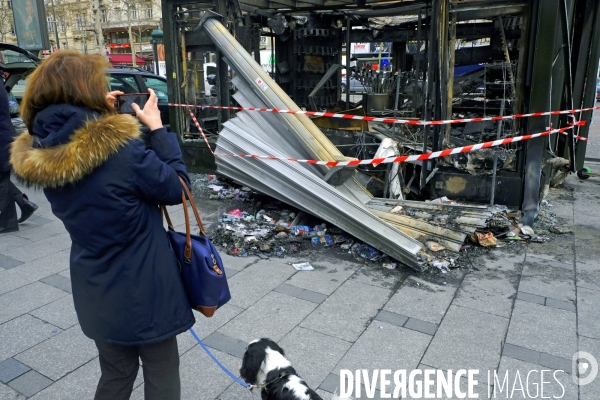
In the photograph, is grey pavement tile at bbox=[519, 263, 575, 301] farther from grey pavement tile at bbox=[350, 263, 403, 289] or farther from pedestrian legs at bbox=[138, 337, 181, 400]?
pedestrian legs at bbox=[138, 337, 181, 400]

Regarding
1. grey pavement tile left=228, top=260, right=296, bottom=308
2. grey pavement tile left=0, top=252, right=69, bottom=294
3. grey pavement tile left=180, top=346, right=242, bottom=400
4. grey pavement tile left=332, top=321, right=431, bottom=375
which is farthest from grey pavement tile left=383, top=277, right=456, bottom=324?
grey pavement tile left=0, top=252, right=69, bottom=294

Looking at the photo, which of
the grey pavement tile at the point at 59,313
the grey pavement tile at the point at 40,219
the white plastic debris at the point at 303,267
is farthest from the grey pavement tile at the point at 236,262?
the grey pavement tile at the point at 40,219

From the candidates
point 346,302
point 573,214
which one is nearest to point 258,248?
point 346,302

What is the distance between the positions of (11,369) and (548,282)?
14.5 feet

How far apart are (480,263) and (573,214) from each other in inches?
98.9

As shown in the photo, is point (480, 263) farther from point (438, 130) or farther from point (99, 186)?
point (99, 186)

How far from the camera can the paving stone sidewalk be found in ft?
9.81

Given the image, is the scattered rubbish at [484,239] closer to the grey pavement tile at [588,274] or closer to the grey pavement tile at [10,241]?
the grey pavement tile at [588,274]

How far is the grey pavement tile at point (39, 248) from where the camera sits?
4871 millimetres

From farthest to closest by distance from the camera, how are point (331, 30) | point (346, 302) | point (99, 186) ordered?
point (331, 30), point (346, 302), point (99, 186)

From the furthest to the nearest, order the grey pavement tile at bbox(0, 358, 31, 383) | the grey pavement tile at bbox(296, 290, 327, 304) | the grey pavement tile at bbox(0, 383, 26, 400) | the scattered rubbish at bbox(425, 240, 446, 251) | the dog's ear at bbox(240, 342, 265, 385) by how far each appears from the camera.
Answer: the scattered rubbish at bbox(425, 240, 446, 251) < the grey pavement tile at bbox(296, 290, 327, 304) < the grey pavement tile at bbox(0, 358, 31, 383) < the grey pavement tile at bbox(0, 383, 26, 400) < the dog's ear at bbox(240, 342, 265, 385)

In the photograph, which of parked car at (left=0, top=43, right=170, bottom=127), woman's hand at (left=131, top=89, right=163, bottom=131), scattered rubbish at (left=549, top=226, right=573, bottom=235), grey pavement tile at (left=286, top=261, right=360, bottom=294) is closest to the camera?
woman's hand at (left=131, top=89, right=163, bottom=131)

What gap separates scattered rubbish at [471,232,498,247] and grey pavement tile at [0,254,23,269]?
15.9 feet

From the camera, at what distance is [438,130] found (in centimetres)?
620
